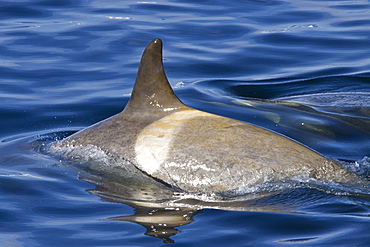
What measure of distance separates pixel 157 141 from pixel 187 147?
267 mm

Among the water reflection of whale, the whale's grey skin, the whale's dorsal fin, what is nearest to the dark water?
the water reflection of whale

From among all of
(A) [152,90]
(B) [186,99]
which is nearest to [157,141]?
(A) [152,90]

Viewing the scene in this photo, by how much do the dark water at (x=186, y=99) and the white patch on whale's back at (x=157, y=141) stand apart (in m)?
0.22

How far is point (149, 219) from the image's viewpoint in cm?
477

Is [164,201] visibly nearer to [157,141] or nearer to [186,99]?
[157,141]

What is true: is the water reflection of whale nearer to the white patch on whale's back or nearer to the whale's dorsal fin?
the white patch on whale's back

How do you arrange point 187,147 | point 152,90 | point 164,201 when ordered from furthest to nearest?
point 152,90, point 187,147, point 164,201

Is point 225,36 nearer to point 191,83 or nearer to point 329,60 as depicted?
point 329,60

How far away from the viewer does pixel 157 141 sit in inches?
219

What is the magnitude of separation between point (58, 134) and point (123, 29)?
6156mm

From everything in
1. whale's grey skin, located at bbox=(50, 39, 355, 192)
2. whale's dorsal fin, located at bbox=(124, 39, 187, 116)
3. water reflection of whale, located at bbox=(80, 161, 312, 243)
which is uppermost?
whale's dorsal fin, located at bbox=(124, 39, 187, 116)

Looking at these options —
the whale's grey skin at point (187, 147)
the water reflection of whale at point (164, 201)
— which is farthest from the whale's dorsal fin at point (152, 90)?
the water reflection of whale at point (164, 201)

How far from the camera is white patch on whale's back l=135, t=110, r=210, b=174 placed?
547cm

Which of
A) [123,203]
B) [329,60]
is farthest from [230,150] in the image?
[329,60]
